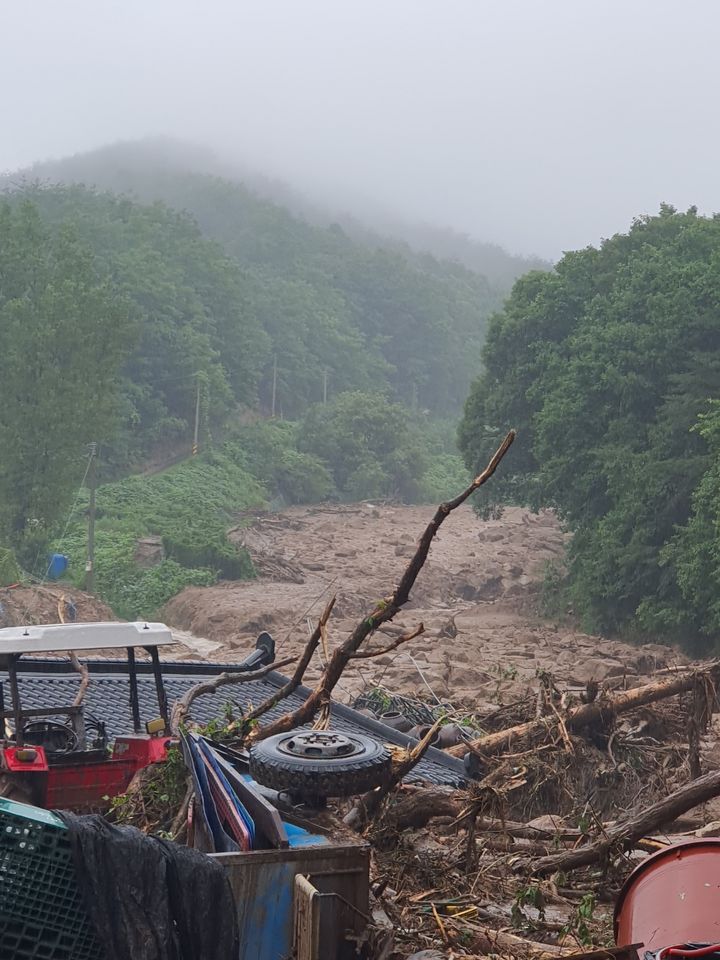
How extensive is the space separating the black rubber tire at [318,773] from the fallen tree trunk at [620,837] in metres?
1.68

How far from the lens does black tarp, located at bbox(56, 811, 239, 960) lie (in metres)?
3.71

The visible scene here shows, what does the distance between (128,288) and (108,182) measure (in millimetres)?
88820

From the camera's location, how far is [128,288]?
5347 centimetres

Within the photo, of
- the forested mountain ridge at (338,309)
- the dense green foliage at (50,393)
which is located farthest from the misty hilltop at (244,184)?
the dense green foliage at (50,393)

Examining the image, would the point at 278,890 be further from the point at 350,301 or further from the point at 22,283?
the point at 350,301

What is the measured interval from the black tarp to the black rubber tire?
100 cm

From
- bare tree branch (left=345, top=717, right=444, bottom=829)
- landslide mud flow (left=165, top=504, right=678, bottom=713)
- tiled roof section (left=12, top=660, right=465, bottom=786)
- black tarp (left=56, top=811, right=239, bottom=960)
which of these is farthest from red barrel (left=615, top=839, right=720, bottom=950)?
landslide mud flow (left=165, top=504, right=678, bottom=713)

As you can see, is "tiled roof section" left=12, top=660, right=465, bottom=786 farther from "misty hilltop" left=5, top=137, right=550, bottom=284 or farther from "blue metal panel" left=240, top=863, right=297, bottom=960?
"misty hilltop" left=5, top=137, right=550, bottom=284

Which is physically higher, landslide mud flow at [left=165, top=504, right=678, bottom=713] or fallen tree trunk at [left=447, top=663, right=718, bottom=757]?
fallen tree trunk at [left=447, top=663, right=718, bottom=757]

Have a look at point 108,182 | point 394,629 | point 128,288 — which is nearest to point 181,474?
point 128,288

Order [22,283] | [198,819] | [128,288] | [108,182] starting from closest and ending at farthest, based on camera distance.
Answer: [198,819]
[22,283]
[128,288]
[108,182]

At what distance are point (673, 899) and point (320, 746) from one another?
1.74 m

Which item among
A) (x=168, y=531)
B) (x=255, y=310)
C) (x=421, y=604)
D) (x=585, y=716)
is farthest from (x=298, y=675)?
(x=255, y=310)

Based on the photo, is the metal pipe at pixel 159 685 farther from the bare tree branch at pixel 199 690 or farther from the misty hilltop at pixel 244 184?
the misty hilltop at pixel 244 184
